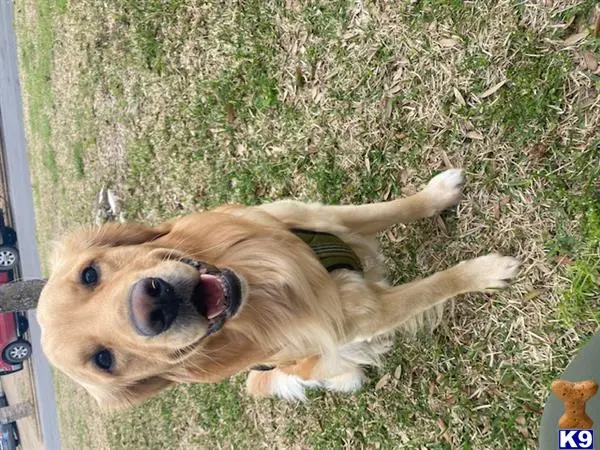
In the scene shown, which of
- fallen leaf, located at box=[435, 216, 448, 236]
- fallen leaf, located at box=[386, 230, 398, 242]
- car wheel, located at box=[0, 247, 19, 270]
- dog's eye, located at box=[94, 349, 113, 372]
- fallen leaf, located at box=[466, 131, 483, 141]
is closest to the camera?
dog's eye, located at box=[94, 349, 113, 372]

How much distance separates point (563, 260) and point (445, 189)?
78 cm

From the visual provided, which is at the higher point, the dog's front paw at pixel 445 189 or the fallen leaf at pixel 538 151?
the fallen leaf at pixel 538 151

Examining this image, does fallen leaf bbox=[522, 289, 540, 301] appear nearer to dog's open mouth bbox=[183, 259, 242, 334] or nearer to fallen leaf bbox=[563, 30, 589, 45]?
fallen leaf bbox=[563, 30, 589, 45]

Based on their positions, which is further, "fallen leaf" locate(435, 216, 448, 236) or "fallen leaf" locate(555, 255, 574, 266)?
"fallen leaf" locate(435, 216, 448, 236)

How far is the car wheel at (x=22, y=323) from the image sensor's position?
9664 mm

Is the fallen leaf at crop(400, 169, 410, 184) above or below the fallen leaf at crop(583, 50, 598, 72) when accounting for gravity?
below

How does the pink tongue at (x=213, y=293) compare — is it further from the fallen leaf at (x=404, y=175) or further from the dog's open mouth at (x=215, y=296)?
the fallen leaf at (x=404, y=175)

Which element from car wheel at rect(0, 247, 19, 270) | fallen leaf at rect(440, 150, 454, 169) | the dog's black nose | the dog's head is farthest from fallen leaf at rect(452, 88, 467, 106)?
car wheel at rect(0, 247, 19, 270)

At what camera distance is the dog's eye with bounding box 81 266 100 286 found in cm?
278

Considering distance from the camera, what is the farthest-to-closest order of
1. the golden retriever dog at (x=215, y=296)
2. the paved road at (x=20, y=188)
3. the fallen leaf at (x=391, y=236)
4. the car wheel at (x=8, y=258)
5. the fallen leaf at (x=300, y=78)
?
the paved road at (x=20, y=188) → the car wheel at (x=8, y=258) → the fallen leaf at (x=300, y=78) → the fallen leaf at (x=391, y=236) → the golden retriever dog at (x=215, y=296)

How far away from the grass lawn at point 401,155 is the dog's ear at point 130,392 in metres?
1.55

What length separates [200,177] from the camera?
5207 millimetres

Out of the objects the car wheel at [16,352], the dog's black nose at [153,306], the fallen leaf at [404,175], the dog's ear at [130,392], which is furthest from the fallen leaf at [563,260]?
the car wheel at [16,352]

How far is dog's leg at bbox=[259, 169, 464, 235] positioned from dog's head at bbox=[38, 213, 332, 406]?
0.49 meters
